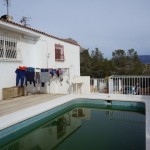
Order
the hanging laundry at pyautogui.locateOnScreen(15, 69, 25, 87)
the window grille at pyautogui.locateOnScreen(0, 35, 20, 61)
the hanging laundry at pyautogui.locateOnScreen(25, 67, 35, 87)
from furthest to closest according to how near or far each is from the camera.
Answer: the hanging laundry at pyautogui.locateOnScreen(25, 67, 35, 87)
the hanging laundry at pyautogui.locateOnScreen(15, 69, 25, 87)
the window grille at pyautogui.locateOnScreen(0, 35, 20, 61)

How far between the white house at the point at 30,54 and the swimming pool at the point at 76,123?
7.61ft

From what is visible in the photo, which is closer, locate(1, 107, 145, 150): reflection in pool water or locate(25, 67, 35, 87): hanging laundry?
locate(1, 107, 145, 150): reflection in pool water

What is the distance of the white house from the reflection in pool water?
3.53 meters

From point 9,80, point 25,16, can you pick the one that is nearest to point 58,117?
point 9,80

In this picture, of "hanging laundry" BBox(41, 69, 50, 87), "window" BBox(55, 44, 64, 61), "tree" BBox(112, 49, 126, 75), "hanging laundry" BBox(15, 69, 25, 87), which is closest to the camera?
"hanging laundry" BBox(15, 69, 25, 87)

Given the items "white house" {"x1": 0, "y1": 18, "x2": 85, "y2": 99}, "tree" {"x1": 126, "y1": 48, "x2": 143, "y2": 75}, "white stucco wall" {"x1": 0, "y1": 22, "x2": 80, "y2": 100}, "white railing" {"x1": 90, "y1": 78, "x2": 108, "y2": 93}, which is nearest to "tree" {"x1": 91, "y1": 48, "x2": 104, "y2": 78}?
"tree" {"x1": 126, "y1": 48, "x2": 143, "y2": 75}

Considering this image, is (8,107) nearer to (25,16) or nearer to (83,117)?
(83,117)

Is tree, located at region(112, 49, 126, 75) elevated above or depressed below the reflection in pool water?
above

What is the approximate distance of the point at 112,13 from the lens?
1609 centimetres

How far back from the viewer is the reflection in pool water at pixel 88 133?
5.26 meters

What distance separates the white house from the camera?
395 inches

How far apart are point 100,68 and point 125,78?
991cm

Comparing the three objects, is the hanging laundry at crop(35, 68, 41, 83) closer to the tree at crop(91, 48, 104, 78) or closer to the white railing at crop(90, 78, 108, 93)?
the white railing at crop(90, 78, 108, 93)

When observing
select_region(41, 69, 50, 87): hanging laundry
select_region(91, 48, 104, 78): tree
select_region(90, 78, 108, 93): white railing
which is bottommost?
select_region(90, 78, 108, 93): white railing
